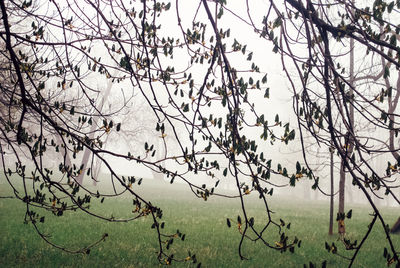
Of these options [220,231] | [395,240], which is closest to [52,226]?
[220,231]

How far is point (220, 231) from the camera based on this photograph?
914 cm

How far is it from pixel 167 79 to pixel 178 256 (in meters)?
4.38

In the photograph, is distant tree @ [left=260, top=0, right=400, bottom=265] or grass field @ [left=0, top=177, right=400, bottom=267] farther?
grass field @ [left=0, top=177, right=400, bottom=267]

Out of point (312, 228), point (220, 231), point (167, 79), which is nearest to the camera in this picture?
point (167, 79)

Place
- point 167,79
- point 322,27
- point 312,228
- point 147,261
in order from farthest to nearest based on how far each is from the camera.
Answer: point 312,228 → point 147,261 → point 167,79 → point 322,27

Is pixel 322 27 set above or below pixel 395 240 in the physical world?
above

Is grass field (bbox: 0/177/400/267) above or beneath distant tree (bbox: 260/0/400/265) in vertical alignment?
beneath

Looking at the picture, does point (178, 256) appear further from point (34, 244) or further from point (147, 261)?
point (34, 244)

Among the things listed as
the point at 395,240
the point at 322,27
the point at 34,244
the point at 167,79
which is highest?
the point at 322,27

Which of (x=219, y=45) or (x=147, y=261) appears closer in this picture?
(x=219, y=45)

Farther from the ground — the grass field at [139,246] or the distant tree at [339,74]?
the distant tree at [339,74]

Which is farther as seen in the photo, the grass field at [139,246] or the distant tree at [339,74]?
the grass field at [139,246]

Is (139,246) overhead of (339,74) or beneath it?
beneath

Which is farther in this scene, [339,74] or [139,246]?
[139,246]
